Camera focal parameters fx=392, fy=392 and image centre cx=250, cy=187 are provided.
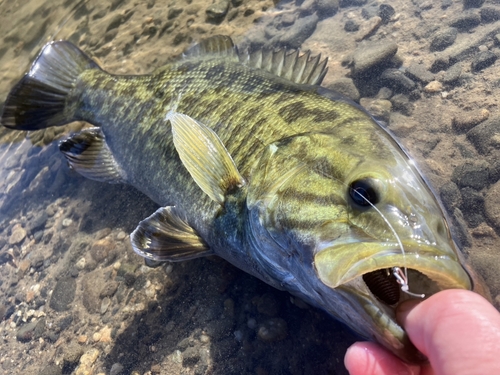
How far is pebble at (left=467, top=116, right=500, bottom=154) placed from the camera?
2777 mm

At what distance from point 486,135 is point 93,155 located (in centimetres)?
328

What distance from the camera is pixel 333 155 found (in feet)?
5.81

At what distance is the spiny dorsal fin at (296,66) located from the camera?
9.29 ft

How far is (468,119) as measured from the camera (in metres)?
2.97

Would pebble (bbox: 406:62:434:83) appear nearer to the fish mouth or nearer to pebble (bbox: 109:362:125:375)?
the fish mouth

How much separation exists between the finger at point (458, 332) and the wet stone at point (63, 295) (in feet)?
10.8

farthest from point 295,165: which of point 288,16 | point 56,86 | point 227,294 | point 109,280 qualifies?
point 288,16

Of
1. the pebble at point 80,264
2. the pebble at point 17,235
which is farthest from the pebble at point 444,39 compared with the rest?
the pebble at point 17,235

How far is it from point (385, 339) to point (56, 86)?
3801 millimetres

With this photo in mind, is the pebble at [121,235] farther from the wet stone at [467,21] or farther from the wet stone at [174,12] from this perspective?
the wet stone at [467,21]

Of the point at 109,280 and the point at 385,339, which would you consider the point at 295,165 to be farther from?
the point at 109,280

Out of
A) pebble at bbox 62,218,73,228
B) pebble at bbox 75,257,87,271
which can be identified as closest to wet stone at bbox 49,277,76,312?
pebble at bbox 75,257,87,271

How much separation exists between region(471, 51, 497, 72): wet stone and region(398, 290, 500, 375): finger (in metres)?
2.91

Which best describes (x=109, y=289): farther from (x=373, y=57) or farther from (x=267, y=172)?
(x=373, y=57)
